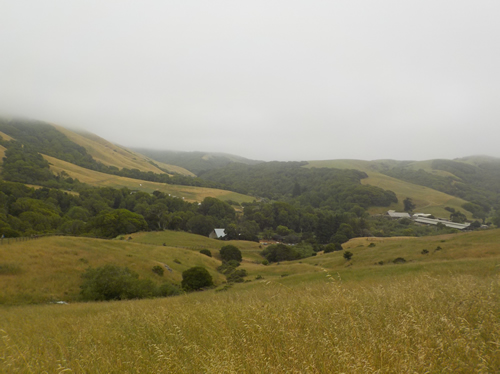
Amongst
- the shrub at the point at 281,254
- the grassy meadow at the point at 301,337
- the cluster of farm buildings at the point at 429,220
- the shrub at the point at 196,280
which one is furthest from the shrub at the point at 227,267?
the cluster of farm buildings at the point at 429,220

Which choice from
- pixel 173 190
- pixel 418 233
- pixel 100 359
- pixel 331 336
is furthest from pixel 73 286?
pixel 173 190

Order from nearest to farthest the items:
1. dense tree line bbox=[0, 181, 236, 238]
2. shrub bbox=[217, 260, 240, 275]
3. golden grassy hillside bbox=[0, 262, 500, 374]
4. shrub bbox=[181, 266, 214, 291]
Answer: golden grassy hillside bbox=[0, 262, 500, 374] < shrub bbox=[181, 266, 214, 291] < shrub bbox=[217, 260, 240, 275] < dense tree line bbox=[0, 181, 236, 238]

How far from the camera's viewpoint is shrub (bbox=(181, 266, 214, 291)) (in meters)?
30.9

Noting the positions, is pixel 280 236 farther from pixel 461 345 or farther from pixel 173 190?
pixel 461 345

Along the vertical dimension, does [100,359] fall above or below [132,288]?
above

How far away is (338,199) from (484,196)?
106m

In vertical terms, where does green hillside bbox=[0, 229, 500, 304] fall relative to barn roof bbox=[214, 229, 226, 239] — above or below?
above

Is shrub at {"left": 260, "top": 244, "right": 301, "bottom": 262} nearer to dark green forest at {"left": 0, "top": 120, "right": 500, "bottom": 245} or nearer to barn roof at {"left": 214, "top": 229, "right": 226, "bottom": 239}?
dark green forest at {"left": 0, "top": 120, "right": 500, "bottom": 245}

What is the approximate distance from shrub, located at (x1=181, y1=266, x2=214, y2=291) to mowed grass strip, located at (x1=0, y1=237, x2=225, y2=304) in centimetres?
362

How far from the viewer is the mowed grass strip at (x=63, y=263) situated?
24.5m

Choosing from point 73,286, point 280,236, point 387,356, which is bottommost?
point 280,236

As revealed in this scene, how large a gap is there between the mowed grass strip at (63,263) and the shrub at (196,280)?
11.9ft

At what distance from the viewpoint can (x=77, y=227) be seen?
6769 centimetres

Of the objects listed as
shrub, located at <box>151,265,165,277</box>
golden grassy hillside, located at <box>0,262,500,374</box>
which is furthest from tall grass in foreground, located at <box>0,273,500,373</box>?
shrub, located at <box>151,265,165,277</box>
